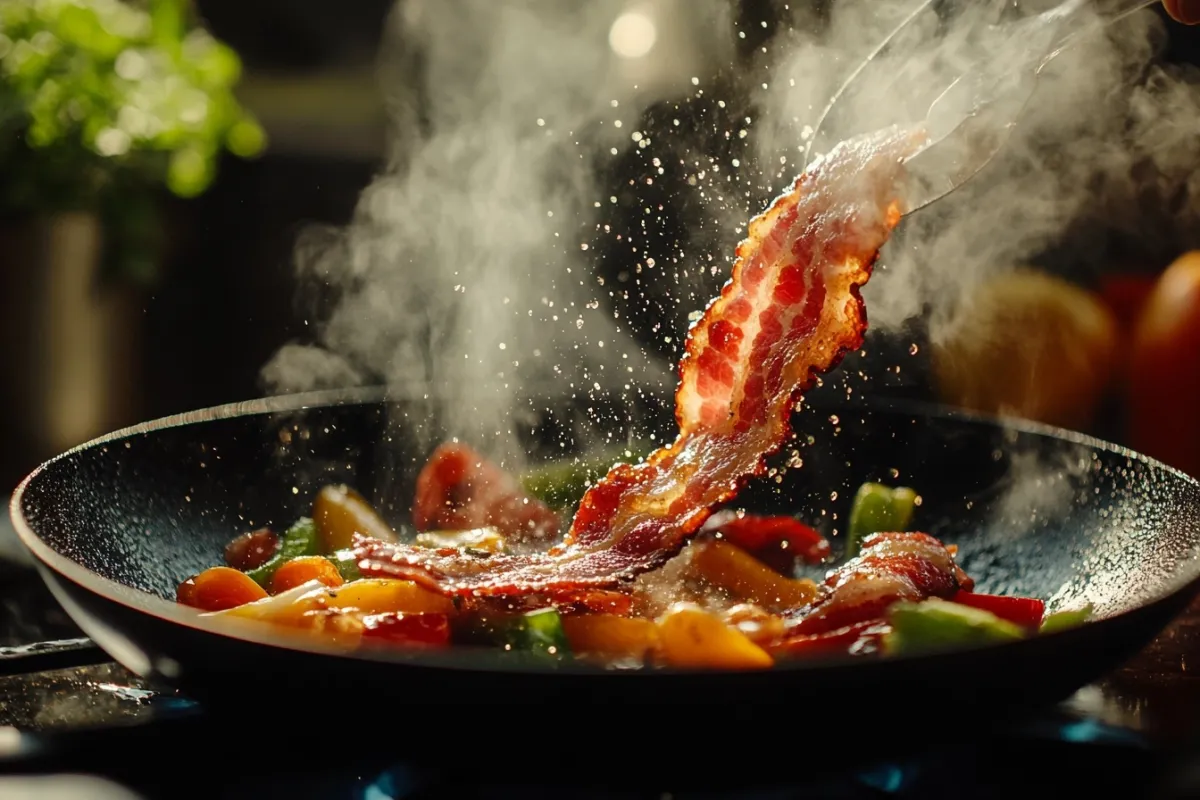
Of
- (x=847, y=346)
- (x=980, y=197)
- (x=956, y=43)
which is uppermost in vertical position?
(x=956, y=43)

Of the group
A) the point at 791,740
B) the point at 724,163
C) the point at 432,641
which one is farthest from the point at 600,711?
the point at 724,163

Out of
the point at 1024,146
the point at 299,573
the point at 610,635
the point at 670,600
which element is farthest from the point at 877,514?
the point at 1024,146

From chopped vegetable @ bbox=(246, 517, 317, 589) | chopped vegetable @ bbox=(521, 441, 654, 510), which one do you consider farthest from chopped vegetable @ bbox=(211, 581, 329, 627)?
chopped vegetable @ bbox=(521, 441, 654, 510)

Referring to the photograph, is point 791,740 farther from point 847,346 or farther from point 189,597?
point 189,597

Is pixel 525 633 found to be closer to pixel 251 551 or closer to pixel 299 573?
pixel 299 573

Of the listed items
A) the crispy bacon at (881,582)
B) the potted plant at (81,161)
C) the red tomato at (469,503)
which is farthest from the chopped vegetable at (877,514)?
the potted plant at (81,161)
